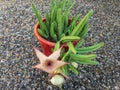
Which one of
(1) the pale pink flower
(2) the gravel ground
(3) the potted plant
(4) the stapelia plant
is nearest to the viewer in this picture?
(1) the pale pink flower

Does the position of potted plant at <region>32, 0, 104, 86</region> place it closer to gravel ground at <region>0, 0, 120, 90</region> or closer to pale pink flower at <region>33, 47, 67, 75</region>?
pale pink flower at <region>33, 47, 67, 75</region>

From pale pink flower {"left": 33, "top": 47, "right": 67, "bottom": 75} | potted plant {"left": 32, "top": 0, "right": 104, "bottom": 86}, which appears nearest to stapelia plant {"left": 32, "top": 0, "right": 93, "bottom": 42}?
potted plant {"left": 32, "top": 0, "right": 104, "bottom": 86}

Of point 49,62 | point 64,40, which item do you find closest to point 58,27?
point 64,40

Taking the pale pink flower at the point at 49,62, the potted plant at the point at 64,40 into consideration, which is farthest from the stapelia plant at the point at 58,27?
the pale pink flower at the point at 49,62

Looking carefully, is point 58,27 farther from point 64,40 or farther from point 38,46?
point 38,46

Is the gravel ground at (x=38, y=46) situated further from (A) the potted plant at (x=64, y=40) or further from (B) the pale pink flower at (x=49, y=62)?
(B) the pale pink flower at (x=49, y=62)

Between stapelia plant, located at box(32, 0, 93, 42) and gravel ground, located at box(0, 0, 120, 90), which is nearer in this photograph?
stapelia plant, located at box(32, 0, 93, 42)

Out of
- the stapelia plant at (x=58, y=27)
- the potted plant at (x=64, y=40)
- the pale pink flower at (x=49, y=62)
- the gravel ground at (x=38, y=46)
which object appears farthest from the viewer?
the gravel ground at (x=38, y=46)

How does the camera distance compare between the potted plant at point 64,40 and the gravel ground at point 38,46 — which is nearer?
the potted plant at point 64,40

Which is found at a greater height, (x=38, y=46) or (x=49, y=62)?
(x=49, y=62)

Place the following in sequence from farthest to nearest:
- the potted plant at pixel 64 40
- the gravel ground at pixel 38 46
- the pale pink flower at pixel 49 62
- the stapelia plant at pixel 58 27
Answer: the gravel ground at pixel 38 46, the stapelia plant at pixel 58 27, the potted plant at pixel 64 40, the pale pink flower at pixel 49 62
